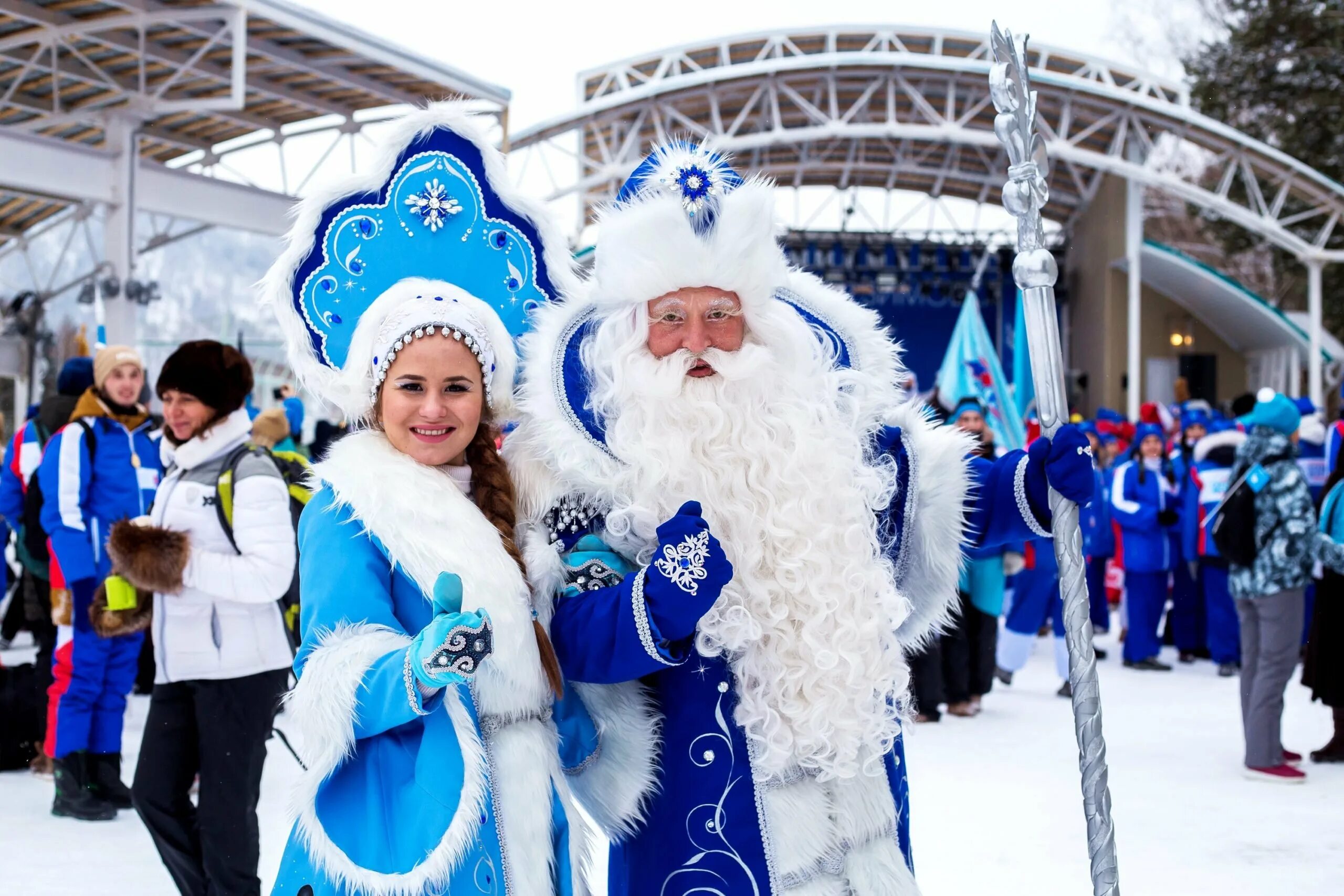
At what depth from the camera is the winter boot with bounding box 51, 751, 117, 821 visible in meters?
4.81

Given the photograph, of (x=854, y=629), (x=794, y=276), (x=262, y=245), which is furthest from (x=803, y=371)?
(x=262, y=245)

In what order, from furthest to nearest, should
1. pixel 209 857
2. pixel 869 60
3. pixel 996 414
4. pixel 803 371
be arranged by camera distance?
1. pixel 869 60
2. pixel 996 414
3. pixel 209 857
4. pixel 803 371

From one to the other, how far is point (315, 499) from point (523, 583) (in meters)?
0.41

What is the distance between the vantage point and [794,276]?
2.48 metres

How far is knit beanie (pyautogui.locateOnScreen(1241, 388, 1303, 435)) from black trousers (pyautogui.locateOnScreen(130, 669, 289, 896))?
4740 millimetres

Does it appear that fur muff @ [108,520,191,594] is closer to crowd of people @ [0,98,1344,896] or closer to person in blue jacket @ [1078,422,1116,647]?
crowd of people @ [0,98,1344,896]

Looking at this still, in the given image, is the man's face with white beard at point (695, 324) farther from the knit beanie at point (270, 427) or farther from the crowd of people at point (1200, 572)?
the knit beanie at point (270, 427)

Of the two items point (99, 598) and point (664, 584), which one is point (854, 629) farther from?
point (99, 598)

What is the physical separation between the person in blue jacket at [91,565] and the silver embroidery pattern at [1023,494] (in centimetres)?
372

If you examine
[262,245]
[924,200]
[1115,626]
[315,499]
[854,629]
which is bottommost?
[1115,626]

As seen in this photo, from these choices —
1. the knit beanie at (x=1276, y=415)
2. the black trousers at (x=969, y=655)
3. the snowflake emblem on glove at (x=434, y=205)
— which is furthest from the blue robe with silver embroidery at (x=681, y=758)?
the black trousers at (x=969, y=655)

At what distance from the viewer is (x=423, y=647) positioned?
73.5 inches

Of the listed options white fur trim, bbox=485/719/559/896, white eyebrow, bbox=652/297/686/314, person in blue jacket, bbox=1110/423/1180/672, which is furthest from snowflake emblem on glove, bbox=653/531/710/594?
person in blue jacket, bbox=1110/423/1180/672

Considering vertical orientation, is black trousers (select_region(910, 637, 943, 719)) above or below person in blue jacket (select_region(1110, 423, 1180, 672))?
below
